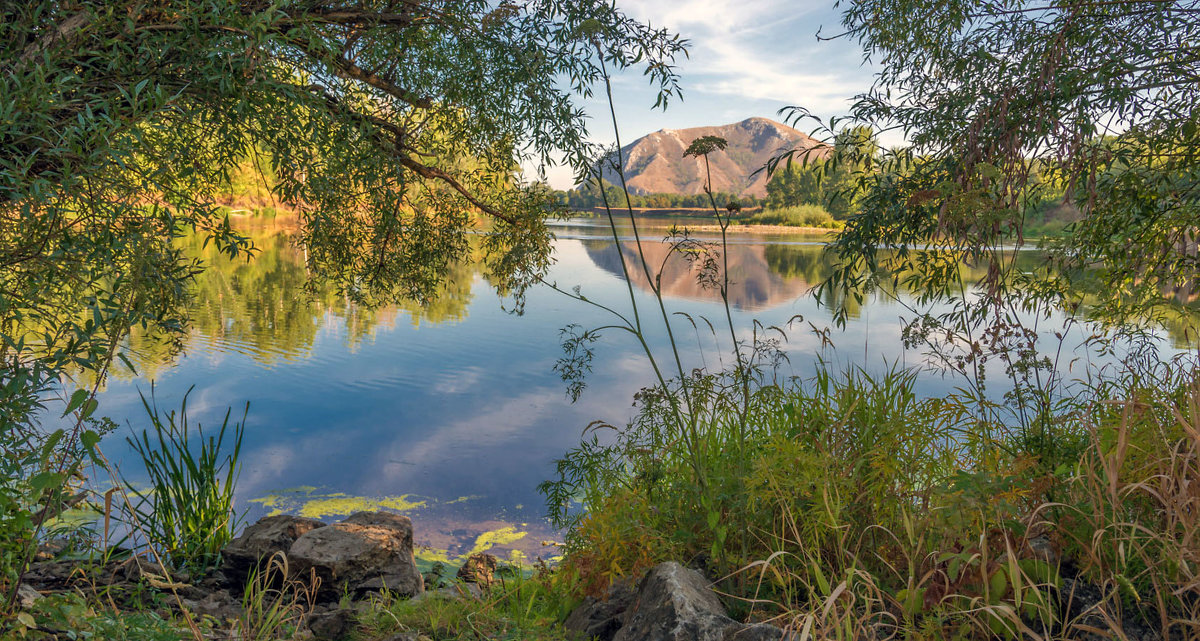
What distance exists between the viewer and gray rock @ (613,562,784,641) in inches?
94.8

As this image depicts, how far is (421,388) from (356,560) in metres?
8.10

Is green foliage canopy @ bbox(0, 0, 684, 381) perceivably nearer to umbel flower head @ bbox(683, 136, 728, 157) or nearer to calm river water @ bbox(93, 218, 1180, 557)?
umbel flower head @ bbox(683, 136, 728, 157)

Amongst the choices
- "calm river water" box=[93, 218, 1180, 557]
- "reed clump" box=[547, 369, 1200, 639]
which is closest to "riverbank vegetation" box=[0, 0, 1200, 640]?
"reed clump" box=[547, 369, 1200, 639]

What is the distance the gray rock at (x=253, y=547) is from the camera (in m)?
4.73

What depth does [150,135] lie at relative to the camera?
16.5ft

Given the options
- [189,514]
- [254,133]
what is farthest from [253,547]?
[254,133]

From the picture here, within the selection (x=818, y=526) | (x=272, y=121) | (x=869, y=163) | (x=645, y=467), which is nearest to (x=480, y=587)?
(x=645, y=467)

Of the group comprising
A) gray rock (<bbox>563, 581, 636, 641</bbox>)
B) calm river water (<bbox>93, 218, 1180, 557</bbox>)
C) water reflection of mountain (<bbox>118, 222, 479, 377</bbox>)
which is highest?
water reflection of mountain (<bbox>118, 222, 479, 377</bbox>)

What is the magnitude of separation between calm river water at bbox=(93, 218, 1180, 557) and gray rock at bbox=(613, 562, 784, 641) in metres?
1.36

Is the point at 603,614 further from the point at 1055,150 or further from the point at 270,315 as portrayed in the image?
the point at 270,315

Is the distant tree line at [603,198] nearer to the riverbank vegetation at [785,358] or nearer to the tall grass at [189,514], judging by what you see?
the riverbank vegetation at [785,358]

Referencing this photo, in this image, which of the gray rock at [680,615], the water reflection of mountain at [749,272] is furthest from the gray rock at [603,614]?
the water reflection of mountain at [749,272]

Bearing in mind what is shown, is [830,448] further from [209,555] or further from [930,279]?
[209,555]

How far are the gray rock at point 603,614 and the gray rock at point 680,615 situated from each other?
0.35m
